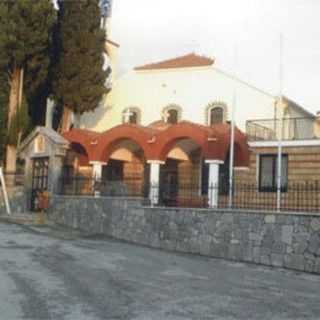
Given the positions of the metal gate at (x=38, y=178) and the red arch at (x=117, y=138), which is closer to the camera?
the metal gate at (x=38, y=178)

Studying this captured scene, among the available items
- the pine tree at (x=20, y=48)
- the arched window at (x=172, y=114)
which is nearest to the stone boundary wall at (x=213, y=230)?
the pine tree at (x=20, y=48)

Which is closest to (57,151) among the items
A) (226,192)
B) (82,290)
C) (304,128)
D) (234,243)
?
(226,192)

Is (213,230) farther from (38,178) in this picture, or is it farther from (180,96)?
(180,96)

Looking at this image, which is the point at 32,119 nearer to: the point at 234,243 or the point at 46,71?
the point at 46,71

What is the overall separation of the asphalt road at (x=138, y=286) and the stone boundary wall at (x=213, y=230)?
1.99ft

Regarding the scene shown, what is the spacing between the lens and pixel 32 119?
3219 centimetres

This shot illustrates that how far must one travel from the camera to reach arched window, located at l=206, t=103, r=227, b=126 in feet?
114

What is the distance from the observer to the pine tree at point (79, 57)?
102ft

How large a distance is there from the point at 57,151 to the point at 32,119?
22.2 feet

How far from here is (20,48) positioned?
95.1 ft

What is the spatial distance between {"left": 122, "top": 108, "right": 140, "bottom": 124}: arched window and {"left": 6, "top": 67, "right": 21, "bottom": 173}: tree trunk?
339 inches

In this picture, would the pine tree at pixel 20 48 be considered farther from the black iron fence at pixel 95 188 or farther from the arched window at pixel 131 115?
the arched window at pixel 131 115

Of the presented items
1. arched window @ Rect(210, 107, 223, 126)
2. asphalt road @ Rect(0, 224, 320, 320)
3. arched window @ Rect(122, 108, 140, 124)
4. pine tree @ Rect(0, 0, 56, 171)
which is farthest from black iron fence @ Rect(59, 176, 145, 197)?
arched window @ Rect(122, 108, 140, 124)

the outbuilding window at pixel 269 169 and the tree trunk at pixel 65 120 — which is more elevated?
the tree trunk at pixel 65 120
